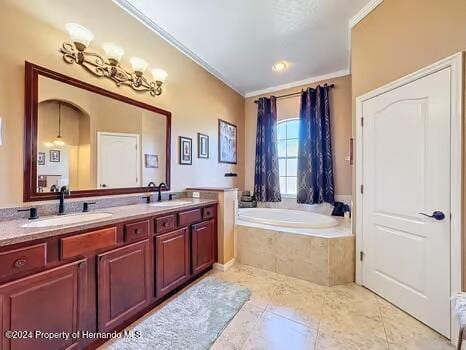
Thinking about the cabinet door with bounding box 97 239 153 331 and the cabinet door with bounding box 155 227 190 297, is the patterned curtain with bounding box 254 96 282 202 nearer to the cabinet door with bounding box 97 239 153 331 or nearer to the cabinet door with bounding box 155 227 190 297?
the cabinet door with bounding box 155 227 190 297

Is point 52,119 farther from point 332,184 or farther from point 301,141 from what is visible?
point 332,184

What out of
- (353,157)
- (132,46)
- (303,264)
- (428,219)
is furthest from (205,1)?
(303,264)

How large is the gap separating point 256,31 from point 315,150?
1.98m

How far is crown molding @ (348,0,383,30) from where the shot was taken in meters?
2.19

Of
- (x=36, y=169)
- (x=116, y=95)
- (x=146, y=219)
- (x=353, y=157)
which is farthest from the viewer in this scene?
(x=353, y=157)

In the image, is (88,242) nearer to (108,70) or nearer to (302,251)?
(108,70)

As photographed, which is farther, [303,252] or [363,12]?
[303,252]

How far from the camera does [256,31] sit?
2617 millimetres

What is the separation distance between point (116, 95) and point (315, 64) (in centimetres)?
277

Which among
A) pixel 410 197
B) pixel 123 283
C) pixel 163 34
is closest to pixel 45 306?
pixel 123 283

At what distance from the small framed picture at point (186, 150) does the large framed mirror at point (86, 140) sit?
317mm

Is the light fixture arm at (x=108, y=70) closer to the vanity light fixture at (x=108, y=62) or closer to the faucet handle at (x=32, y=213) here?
the vanity light fixture at (x=108, y=62)

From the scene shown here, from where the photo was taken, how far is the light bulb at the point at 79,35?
67.0 inches

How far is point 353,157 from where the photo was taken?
2.50 m
